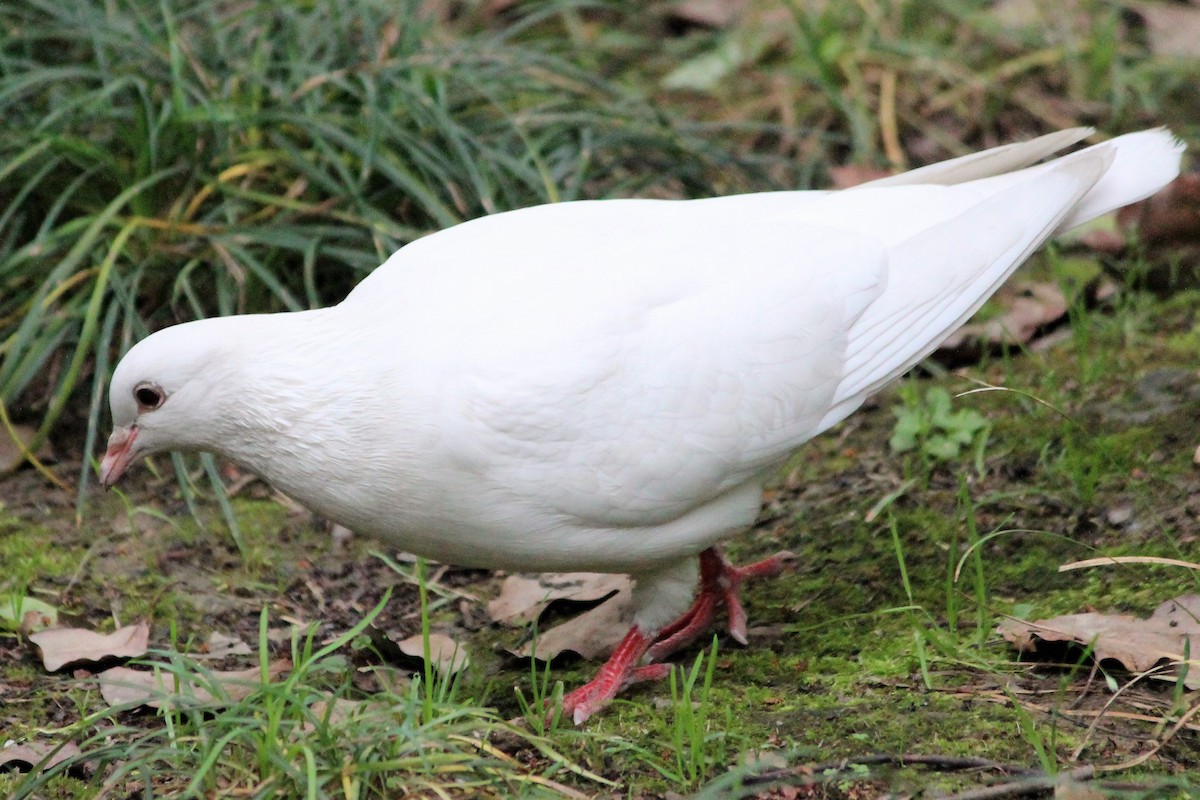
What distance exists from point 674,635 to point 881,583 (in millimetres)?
552

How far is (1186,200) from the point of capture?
489 cm

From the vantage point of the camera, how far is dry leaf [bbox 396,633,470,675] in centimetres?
335

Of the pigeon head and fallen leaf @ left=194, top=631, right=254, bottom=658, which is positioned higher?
the pigeon head

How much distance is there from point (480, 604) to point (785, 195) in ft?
4.61

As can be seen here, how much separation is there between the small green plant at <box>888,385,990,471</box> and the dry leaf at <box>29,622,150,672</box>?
2.20 m

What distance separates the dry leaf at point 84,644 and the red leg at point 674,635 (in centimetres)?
107

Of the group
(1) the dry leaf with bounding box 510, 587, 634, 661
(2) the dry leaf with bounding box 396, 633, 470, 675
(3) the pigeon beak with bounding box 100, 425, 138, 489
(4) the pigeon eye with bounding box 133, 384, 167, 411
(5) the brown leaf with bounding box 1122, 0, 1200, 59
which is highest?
(4) the pigeon eye with bounding box 133, 384, 167, 411

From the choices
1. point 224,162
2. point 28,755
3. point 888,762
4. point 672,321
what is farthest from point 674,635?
point 224,162

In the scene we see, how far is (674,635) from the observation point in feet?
11.9

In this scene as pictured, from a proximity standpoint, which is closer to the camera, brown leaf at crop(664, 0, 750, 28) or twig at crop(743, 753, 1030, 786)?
twig at crop(743, 753, 1030, 786)

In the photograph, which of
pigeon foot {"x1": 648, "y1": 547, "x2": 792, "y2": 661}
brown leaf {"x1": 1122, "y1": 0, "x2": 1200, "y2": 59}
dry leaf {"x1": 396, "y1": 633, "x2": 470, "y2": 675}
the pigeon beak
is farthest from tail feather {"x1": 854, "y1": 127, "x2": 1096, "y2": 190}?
brown leaf {"x1": 1122, "y1": 0, "x2": 1200, "y2": 59}

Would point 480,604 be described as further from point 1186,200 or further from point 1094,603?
point 1186,200

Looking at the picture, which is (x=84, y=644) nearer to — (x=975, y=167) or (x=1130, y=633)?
(x=1130, y=633)

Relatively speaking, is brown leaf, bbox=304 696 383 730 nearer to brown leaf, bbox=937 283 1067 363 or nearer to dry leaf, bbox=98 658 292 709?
dry leaf, bbox=98 658 292 709
